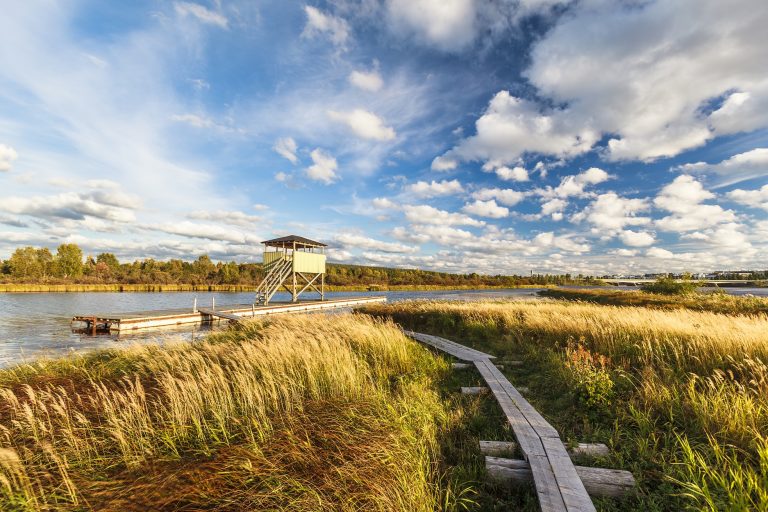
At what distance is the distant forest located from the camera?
225 feet

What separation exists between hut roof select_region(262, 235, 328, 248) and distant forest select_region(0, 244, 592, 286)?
3946 centimetres

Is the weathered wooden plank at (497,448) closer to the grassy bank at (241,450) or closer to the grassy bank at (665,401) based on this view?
the grassy bank at (241,450)

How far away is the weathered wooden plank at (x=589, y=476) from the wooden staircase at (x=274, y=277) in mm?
29545

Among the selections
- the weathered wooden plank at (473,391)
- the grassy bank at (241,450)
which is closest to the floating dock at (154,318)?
the grassy bank at (241,450)

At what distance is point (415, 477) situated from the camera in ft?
11.3

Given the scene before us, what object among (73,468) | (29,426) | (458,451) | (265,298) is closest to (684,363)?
(458,451)

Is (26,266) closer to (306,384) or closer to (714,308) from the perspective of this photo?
(306,384)

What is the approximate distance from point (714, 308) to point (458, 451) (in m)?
22.7

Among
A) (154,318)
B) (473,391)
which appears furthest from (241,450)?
(154,318)

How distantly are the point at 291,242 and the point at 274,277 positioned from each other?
151 inches

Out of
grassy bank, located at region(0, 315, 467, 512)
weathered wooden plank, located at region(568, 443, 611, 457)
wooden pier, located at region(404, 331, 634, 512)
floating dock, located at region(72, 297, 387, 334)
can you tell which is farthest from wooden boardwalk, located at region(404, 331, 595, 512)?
floating dock, located at region(72, 297, 387, 334)

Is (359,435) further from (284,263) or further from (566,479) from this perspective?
(284,263)

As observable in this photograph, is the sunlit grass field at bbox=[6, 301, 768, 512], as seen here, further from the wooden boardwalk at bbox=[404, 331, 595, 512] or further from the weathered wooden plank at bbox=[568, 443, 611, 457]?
the wooden boardwalk at bbox=[404, 331, 595, 512]

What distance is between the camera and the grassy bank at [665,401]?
327 centimetres
